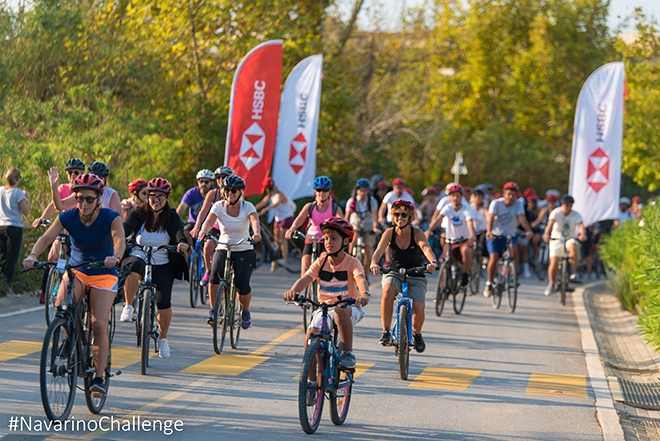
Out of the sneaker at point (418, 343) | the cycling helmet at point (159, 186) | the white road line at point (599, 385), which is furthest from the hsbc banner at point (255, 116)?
the sneaker at point (418, 343)

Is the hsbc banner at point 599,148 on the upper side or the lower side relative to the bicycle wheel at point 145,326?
upper

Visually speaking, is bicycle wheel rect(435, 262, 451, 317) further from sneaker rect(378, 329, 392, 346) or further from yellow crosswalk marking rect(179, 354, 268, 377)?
yellow crosswalk marking rect(179, 354, 268, 377)

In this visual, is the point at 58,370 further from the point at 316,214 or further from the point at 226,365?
the point at 316,214

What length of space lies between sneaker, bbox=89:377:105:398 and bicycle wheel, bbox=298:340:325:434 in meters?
1.53

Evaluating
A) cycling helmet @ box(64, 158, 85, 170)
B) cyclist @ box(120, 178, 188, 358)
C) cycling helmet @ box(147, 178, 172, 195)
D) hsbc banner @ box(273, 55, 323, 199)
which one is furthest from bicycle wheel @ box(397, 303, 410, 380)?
hsbc banner @ box(273, 55, 323, 199)

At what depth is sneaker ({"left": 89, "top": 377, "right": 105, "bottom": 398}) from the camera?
619 cm

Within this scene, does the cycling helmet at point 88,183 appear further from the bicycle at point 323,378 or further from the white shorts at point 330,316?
the white shorts at point 330,316

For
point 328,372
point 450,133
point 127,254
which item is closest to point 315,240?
point 127,254

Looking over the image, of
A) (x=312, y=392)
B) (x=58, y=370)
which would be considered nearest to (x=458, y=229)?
(x=312, y=392)

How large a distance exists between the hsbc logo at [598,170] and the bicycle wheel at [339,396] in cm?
1310

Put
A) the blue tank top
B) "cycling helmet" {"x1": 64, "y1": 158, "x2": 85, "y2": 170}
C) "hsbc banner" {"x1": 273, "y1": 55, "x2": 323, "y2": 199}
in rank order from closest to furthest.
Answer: the blue tank top → "cycling helmet" {"x1": 64, "y1": 158, "x2": 85, "y2": 170} → "hsbc banner" {"x1": 273, "y1": 55, "x2": 323, "y2": 199}

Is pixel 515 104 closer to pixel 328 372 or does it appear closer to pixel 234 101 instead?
pixel 234 101

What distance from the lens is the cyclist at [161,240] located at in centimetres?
820

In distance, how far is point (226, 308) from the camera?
9125 millimetres
